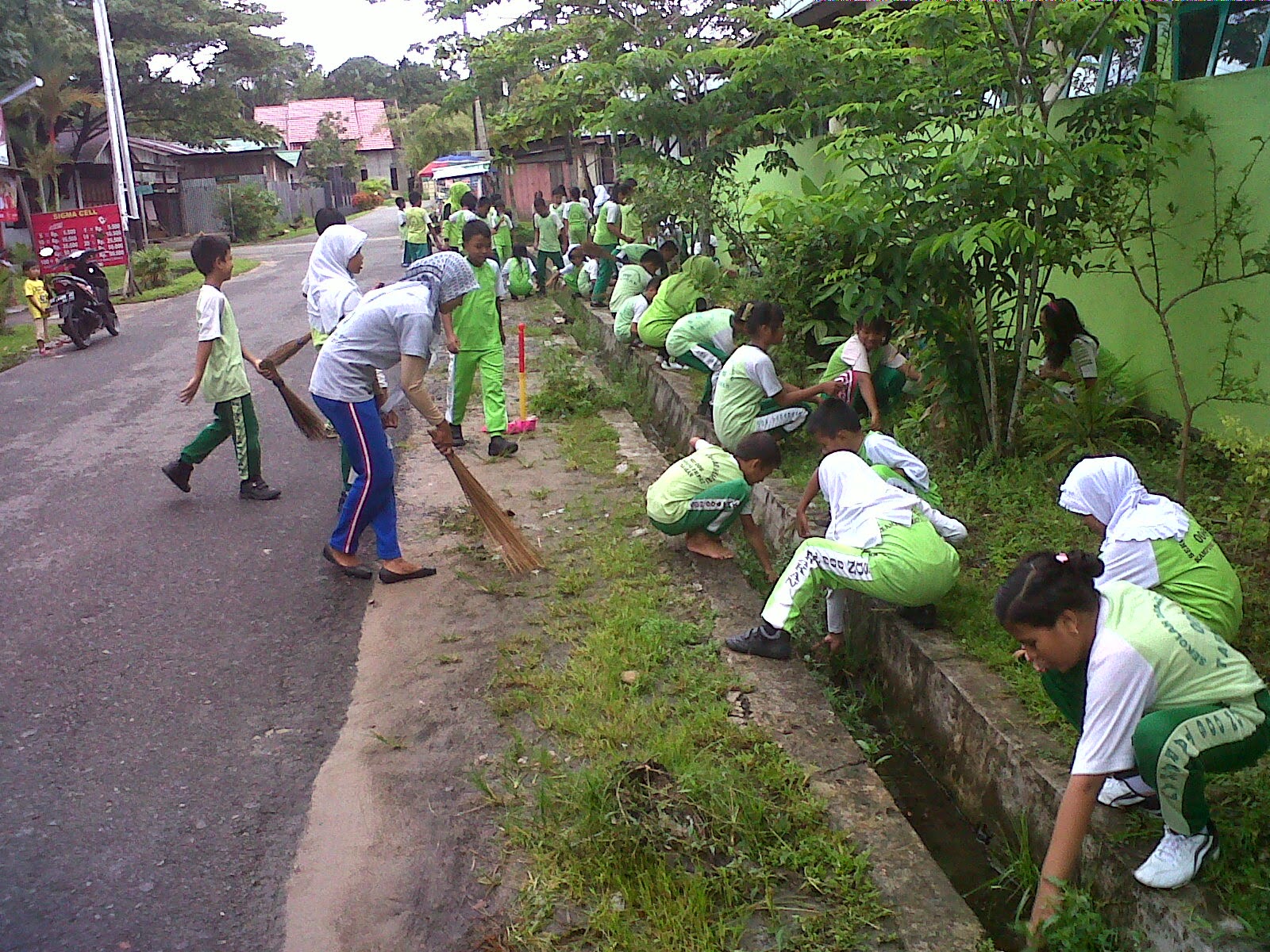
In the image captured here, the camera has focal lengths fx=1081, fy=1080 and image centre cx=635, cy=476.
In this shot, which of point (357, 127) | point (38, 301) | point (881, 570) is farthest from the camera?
point (357, 127)

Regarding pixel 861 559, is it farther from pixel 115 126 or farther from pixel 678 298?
pixel 115 126

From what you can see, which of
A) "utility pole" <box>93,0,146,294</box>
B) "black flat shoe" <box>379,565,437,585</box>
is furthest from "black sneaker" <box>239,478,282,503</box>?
"utility pole" <box>93,0,146,294</box>

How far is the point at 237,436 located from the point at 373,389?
1746 millimetres

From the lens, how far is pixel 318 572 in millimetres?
5633

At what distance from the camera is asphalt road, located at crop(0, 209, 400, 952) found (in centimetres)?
317

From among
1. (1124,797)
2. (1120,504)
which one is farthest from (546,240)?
(1124,797)

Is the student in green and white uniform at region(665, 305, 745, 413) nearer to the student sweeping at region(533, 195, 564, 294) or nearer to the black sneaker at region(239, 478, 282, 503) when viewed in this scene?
the black sneaker at region(239, 478, 282, 503)

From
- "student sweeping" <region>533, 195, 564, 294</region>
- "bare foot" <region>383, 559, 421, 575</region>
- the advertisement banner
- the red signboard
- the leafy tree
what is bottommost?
"bare foot" <region>383, 559, 421, 575</region>

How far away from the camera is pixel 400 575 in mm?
5430

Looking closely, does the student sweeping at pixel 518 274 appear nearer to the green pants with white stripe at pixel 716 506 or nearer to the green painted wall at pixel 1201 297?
the green painted wall at pixel 1201 297

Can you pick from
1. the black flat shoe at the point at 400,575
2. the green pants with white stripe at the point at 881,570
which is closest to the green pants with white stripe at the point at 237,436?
the black flat shoe at the point at 400,575

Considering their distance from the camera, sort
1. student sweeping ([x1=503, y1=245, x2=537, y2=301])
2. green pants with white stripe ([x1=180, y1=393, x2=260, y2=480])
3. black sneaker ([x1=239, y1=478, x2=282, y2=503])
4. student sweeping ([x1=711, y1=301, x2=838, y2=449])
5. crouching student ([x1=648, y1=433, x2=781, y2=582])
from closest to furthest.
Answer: crouching student ([x1=648, y1=433, x2=781, y2=582]), student sweeping ([x1=711, y1=301, x2=838, y2=449]), green pants with white stripe ([x1=180, y1=393, x2=260, y2=480]), black sneaker ([x1=239, y1=478, x2=282, y2=503]), student sweeping ([x1=503, y1=245, x2=537, y2=301])

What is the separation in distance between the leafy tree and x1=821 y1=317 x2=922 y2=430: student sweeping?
4694 cm

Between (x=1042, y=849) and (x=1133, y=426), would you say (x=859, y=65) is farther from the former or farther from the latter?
(x=1042, y=849)
